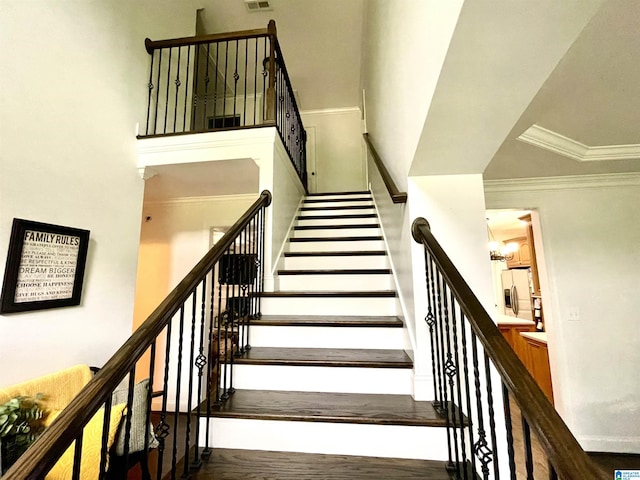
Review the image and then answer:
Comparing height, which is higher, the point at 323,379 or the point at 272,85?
the point at 272,85

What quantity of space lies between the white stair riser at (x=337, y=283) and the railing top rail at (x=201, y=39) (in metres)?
2.38

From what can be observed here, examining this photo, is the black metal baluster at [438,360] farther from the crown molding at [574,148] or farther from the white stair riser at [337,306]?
the crown molding at [574,148]

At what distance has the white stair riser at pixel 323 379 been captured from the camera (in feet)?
5.57

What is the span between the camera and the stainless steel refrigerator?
5.55 meters

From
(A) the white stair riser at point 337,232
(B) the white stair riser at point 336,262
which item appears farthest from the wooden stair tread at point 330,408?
(A) the white stair riser at point 337,232

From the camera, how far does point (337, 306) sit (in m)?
2.33

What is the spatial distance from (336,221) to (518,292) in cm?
454

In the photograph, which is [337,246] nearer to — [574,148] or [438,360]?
[438,360]

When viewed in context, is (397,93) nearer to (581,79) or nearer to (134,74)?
(581,79)

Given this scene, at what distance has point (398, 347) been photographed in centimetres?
200

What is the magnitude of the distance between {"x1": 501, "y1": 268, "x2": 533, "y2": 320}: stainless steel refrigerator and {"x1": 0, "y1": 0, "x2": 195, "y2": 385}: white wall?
6435 millimetres

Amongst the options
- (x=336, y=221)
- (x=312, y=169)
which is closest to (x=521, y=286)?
(x=336, y=221)

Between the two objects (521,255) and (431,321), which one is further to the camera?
(521,255)

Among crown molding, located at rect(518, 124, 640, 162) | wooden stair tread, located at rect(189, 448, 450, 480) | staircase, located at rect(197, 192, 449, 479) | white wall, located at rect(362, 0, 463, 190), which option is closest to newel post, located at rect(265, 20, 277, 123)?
white wall, located at rect(362, 0, 463, 190)
